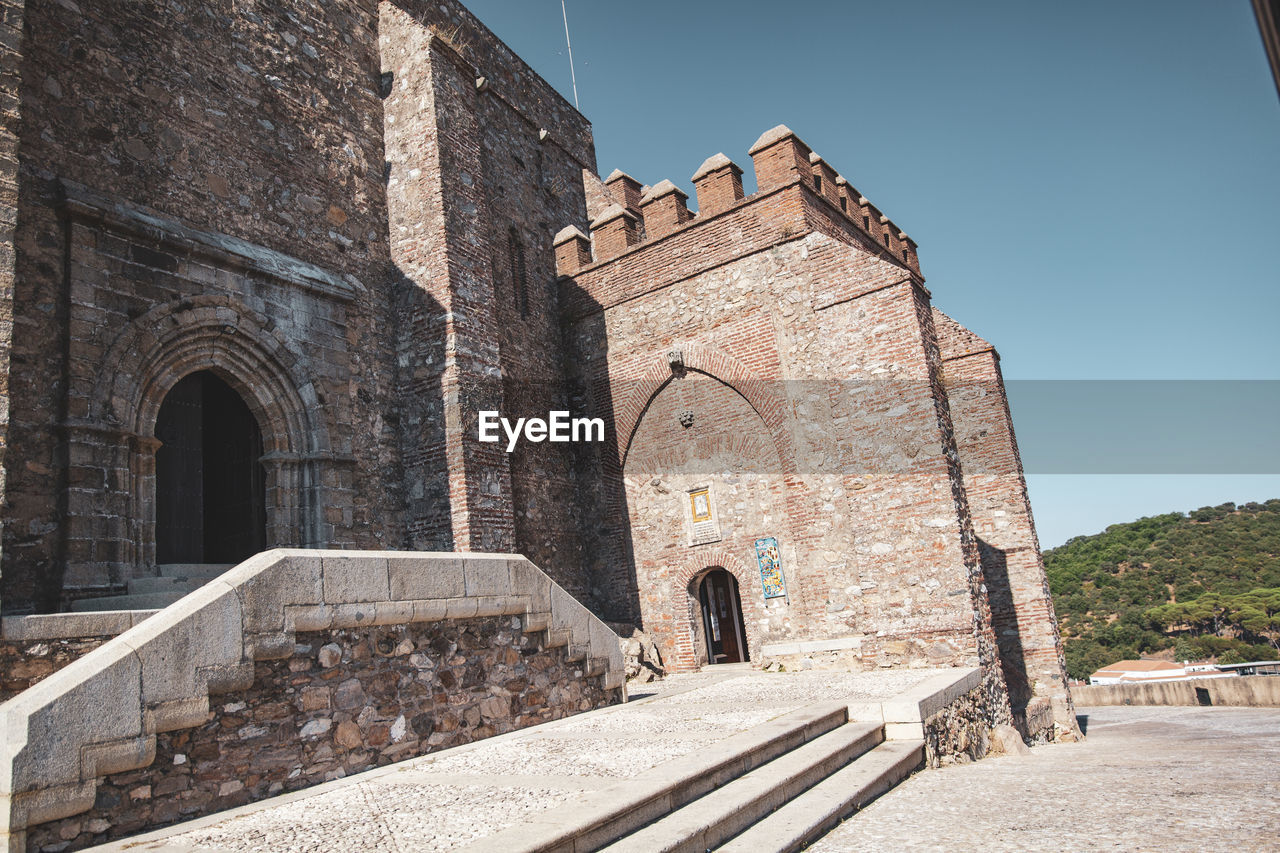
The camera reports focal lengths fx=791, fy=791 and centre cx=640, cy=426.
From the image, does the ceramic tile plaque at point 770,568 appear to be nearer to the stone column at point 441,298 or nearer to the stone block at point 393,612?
the stone column at point 441,298

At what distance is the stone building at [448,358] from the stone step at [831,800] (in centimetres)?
354

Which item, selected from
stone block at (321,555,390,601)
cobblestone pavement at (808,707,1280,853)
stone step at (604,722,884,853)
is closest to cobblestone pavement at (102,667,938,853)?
stone step at (604,722,884,853)

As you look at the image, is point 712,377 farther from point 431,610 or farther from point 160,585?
point 160,585

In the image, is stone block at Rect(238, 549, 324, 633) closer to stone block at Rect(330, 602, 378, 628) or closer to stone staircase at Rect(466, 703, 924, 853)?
stone block at Rect(330, 602, 378, 628)

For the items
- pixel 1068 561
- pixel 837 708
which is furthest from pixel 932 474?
pixel 1068 561

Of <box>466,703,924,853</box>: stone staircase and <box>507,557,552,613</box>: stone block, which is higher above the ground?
<box>507,557,552,613</box>: stone block

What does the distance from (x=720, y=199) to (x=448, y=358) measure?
4.85 metres

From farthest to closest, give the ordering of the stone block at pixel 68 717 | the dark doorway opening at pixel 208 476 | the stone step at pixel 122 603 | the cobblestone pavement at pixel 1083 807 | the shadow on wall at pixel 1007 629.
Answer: the shadow on wall at pixel 1007 629 → the dark doorway opening at pixel 208 476 → the stone step at pixel 122 603 → the cobblestone pavement at pixel 1083 807 → the stone block at pixel 68 717

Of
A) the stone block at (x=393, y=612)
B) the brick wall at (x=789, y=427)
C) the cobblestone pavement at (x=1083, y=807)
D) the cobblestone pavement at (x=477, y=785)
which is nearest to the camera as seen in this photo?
the cobblestone pavement at (x=477, y=785)

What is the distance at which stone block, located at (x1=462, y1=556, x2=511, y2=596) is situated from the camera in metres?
5.94

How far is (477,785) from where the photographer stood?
429 cm

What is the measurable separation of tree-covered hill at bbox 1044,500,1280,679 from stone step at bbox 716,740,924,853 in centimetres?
3280

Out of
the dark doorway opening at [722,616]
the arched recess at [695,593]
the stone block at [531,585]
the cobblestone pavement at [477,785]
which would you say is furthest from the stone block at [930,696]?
the dark doorway opening at [722,616]

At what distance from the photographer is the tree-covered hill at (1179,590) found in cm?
3338
